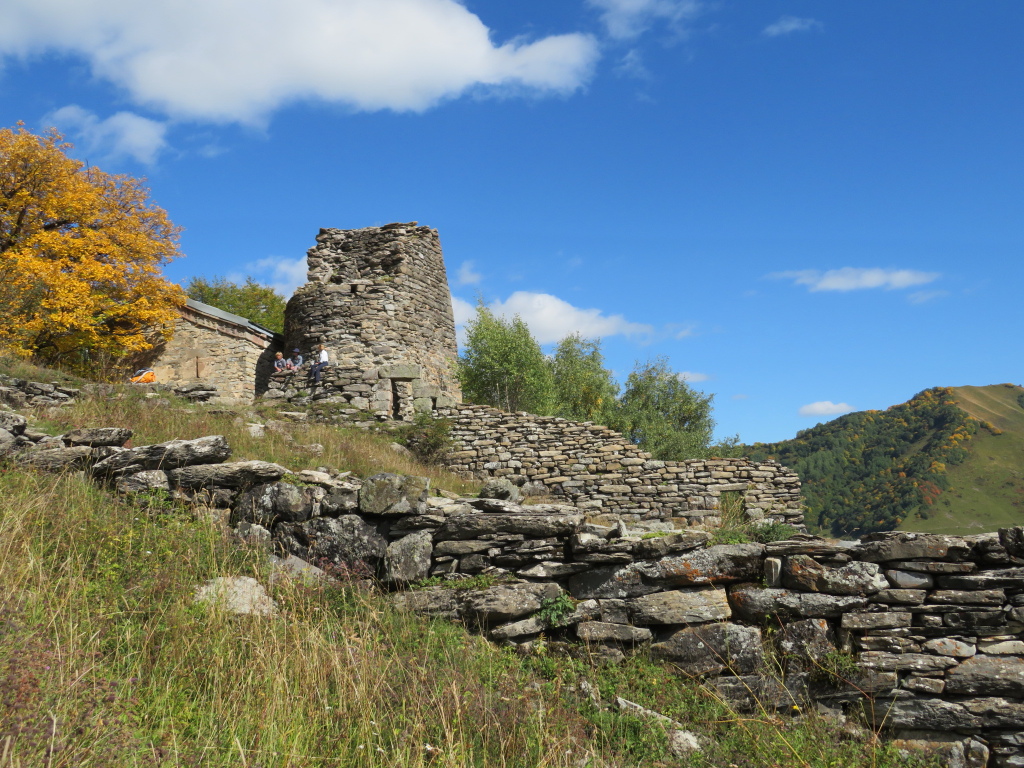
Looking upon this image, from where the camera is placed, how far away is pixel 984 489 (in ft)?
159

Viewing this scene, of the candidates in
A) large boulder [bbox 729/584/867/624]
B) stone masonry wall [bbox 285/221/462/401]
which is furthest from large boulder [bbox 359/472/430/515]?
stone masonry wall [bbox 285/221/462/401]

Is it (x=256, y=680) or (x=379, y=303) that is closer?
(x=256, y=680)

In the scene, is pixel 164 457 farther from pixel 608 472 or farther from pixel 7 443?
pixel 608 472

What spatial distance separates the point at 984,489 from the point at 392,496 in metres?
56.0

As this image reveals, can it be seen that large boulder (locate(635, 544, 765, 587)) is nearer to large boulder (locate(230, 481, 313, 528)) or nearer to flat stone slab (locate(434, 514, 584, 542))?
flat stone slab (locate(434, 514, 584, 542))

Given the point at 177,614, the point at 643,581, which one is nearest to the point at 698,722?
the point at 643,581

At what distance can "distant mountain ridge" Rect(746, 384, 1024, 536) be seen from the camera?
40281 millimetres

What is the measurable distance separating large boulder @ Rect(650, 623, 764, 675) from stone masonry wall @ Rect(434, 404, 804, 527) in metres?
5.76

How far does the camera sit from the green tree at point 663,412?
26.1m

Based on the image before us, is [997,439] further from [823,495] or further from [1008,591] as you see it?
[1008,591]

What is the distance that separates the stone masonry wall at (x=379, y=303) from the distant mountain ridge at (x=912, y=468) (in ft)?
72.6

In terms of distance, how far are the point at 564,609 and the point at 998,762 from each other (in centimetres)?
404

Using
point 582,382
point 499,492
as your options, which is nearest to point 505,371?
point 582,382

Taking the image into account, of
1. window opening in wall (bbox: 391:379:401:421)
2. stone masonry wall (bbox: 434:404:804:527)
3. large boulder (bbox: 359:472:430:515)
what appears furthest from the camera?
window opening in wall (bbox: 391:379:401:421)
